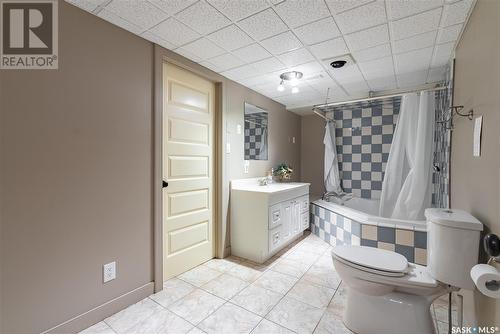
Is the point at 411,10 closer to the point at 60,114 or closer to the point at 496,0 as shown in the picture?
the point at 496,0

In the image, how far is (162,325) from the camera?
144 centimetres

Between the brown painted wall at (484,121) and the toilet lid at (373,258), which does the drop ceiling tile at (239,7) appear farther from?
the toilet lid at (373,258)

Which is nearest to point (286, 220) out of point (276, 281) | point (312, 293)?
point (276, 281)

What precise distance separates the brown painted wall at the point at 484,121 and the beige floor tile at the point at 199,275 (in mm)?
1797

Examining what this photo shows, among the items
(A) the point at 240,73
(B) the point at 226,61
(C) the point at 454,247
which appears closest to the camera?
(C) the point at 454,247

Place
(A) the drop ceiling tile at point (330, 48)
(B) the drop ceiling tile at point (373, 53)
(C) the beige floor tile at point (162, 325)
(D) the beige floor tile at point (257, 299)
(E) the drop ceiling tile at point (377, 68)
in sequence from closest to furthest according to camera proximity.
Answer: (C) the beige floor tile at point (162, 325)
(D) the beige floor tile at point (257, 299)
(A) the drop ceiling tile at point (330, 48)
(B) the drop ceiling tile at point (373, 53)
(E) the drop ceiling tile at point (377, 68)

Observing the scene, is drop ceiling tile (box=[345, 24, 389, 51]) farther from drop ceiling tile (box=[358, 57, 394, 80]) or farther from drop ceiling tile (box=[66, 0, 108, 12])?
drop ceiling tile (box=[66, 0, 108, 12])

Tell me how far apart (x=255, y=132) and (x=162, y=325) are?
7.26 ft

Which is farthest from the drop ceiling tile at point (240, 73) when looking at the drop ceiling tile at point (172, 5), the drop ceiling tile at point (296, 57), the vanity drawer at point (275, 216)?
the vanity drawer at point (275, 216)

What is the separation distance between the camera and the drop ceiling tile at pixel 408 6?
129 centimetres

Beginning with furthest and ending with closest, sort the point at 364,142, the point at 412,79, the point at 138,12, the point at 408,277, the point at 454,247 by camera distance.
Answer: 1. the point at 364,142
2. the point at 412,79
3. the point at 138,12
4. the point at 408,277
5. the point at 454,247

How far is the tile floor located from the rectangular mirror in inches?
53.5

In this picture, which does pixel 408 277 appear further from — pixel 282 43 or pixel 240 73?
pixel 240 73

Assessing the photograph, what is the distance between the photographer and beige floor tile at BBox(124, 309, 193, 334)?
139 centimetres
